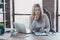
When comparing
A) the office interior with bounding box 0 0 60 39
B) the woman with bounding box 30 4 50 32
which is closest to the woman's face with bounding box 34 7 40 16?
the woman with bounding box 30 4 50 32

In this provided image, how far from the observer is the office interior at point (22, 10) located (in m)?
5.69

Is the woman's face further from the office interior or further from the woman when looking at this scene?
the office interior

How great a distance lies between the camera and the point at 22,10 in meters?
5.90

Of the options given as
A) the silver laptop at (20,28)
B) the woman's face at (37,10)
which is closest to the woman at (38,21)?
the woman's face at (37,10)

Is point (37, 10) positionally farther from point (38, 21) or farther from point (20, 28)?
point (20, 28)

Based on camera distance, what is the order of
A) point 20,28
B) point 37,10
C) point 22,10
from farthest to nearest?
point 22,10
point 37,10
point 20,28

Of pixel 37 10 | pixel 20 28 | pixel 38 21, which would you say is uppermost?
pixel 37 10

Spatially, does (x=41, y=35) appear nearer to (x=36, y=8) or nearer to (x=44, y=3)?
(x=36, y=8)

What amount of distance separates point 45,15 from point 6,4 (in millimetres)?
2548

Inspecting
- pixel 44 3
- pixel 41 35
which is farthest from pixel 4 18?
pixel 41 35

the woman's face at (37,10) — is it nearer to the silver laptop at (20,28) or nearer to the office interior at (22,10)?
the silver laptop at (20,28)

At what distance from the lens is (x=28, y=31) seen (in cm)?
329

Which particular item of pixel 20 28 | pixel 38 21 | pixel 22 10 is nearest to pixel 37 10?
pixel 38 21

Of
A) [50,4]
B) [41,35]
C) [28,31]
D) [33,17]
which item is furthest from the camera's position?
[50,4]
